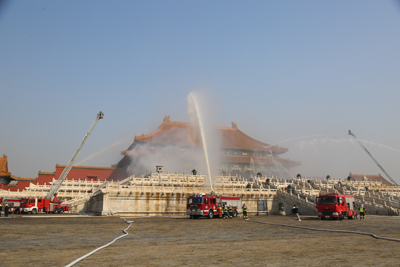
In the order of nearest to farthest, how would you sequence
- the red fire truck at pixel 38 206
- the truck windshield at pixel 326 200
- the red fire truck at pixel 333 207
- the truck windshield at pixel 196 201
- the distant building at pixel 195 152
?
the red fire truck at pixel 333 207 → the truck windshield at pixel 326 200 → the truck windshield at pixel 196 201 → the red fire truck at pixel 38 206 → the distant building at pixel 195 152

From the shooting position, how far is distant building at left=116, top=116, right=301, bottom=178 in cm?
7975

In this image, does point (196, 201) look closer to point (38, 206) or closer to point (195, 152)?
point (38, 206)

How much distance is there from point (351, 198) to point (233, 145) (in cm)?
5967

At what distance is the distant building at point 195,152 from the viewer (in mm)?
79750

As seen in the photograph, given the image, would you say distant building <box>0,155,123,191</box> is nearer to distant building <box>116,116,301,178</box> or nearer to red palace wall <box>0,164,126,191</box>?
red palace wall <box>0,164,126,191</box>

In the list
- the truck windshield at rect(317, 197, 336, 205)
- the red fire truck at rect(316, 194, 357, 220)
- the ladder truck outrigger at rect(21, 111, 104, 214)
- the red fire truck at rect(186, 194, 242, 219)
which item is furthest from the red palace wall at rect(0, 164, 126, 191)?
the red fire truck at rect(316, 194, 357, 220)

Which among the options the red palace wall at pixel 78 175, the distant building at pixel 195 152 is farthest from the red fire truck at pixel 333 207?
the red palace wall at pixel 78 175

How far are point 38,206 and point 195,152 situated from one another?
46.1 meters

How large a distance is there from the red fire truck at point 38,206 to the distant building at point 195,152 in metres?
32.1

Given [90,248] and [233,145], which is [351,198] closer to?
[90,248]

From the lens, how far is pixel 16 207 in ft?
137

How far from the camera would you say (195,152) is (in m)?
84.6

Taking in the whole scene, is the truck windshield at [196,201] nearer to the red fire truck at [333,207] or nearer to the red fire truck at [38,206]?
the red fire truck at [333,207]

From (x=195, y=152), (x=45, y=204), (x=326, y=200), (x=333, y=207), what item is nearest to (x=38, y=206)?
(x=45, y=204)
